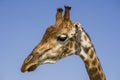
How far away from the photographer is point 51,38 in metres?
7.36

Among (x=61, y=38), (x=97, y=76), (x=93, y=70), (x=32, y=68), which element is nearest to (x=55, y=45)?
(x=61, y=38)

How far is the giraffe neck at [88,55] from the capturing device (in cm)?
752

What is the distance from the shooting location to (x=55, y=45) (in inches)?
291

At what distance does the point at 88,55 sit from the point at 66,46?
59 cm

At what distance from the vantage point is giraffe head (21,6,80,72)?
699 cm

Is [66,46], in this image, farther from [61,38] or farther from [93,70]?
[93,70]

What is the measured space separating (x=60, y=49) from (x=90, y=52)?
2.54 feet

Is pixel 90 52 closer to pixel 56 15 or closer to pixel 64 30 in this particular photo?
pixel 64 30

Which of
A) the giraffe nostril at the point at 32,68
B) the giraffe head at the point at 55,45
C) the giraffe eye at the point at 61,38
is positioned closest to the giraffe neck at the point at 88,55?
the giraffe head at the point at 55,45

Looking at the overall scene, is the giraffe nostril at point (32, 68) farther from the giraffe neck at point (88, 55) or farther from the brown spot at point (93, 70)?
the brown spot at point (93, 70)

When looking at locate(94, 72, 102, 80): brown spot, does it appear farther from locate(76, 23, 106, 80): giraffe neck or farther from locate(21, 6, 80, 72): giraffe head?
locate(21, 6, 80, 72): giraffe head

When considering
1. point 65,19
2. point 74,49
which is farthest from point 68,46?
point 65,19

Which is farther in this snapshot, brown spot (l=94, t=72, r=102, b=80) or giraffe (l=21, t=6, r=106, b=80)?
brown spot (l=94, t=72, r=102, b=80)

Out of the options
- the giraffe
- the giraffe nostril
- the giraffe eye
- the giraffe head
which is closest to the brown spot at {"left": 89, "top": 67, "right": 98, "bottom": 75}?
the giraffe
